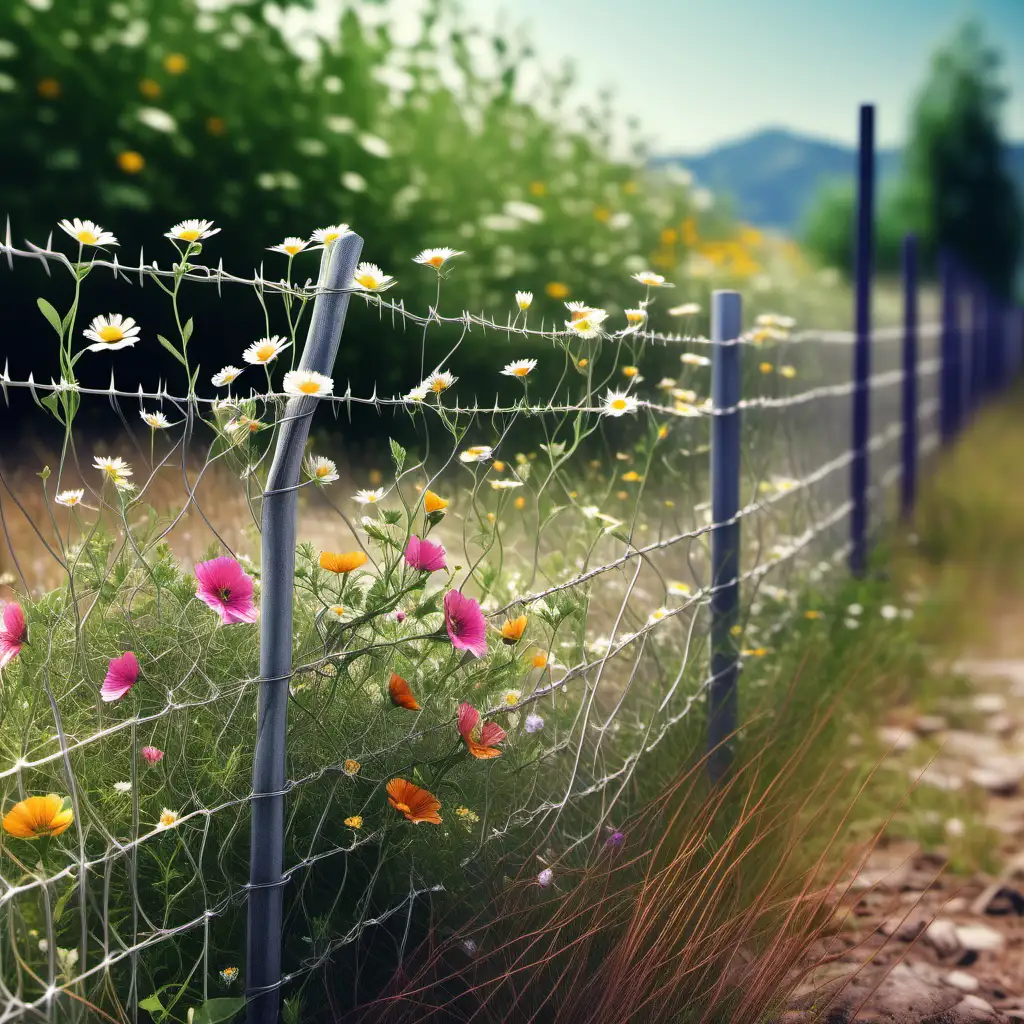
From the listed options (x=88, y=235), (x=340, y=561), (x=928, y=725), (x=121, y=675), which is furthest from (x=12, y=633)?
(x=928, y=725)

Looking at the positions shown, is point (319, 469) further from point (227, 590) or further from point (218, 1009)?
point (218, 1009)

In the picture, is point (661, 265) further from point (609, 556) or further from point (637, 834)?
point (637, 834)

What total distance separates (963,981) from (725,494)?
1.25m

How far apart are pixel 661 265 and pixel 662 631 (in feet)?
14.2

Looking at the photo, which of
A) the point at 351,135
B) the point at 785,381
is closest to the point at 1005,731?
the point at 785,381

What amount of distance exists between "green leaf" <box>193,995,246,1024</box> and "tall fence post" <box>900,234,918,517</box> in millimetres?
6289

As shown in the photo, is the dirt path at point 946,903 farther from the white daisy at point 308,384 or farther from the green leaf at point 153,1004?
the white daisy at point 308,384

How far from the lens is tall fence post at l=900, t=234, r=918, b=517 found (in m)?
7.21

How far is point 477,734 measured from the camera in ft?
6.15

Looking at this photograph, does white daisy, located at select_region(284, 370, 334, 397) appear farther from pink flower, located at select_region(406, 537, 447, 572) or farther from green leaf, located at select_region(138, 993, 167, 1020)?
green leaf, located at select_region(138, 993, 167, 1020)

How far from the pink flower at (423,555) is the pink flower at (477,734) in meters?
0.23

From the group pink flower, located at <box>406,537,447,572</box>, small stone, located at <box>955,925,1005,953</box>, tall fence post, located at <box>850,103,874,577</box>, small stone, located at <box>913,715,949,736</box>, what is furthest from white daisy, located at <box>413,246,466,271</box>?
tall fence post, located at <box>850,103,874,577</box>

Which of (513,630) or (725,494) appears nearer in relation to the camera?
(513,630)

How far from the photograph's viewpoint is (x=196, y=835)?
1795 millimetres
